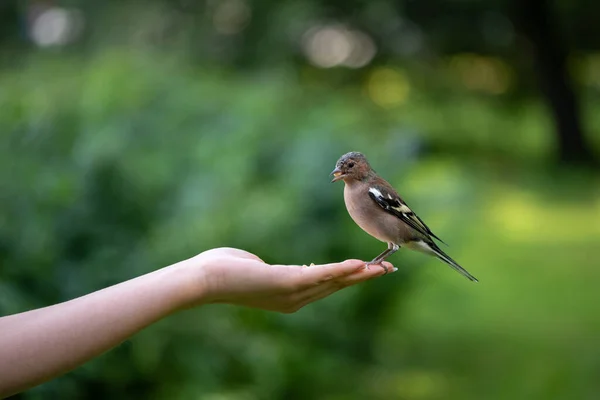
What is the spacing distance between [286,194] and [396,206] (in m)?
2.95

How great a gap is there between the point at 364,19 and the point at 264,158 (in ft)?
23.2

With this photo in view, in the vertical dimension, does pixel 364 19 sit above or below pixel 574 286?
above

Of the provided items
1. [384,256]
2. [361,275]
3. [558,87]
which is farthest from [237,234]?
[558,87]

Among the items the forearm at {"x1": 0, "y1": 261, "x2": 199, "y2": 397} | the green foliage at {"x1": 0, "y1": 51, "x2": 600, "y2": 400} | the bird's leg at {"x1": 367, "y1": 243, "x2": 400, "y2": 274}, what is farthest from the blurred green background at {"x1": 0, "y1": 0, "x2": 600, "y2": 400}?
the bird's leg at {"x1": 367, "y1": 243, "x2": 400, "y2": 274}

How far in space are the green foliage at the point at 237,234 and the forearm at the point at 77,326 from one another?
73.0 inches

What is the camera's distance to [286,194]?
581 centimetres

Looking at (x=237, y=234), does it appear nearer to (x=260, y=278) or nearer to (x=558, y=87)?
(x=260, y=278)

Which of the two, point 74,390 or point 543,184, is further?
point 543,184

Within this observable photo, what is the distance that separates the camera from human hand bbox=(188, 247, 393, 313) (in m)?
2.53

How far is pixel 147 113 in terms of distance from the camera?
643 cm

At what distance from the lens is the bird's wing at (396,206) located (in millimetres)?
2789

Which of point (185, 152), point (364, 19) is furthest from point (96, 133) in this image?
point (364, 19)

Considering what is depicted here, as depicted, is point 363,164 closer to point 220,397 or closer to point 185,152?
point 220,397

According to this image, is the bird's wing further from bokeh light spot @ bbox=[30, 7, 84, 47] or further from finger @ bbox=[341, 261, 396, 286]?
bokeh light spot @ bbox=[30, 7, 84, 47]
